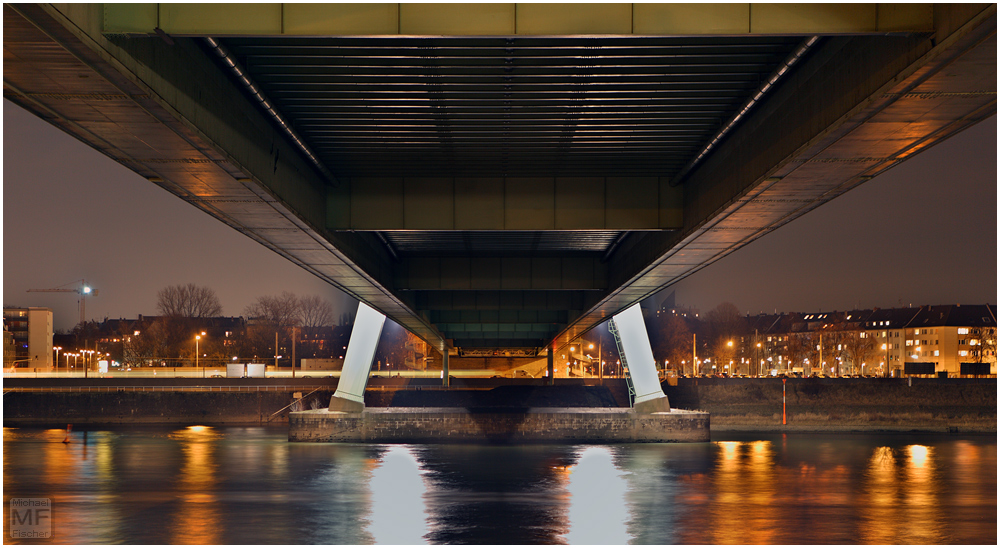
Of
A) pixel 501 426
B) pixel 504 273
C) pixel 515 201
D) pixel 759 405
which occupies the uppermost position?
pixel 515 201

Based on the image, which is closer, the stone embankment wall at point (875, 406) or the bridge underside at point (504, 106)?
the bridge underside at point (504, 106)

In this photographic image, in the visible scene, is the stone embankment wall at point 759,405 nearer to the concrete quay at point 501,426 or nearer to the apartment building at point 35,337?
→ the concrete quay at point 501,426

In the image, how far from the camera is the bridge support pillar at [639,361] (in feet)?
137

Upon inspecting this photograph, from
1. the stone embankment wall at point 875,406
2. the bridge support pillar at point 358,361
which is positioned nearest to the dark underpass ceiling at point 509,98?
the bridge support pillar at point 358,361

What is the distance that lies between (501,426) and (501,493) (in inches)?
527

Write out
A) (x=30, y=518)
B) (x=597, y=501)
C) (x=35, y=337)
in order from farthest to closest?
(x=35, y=337) → (x=597, y=501) → (x=30, y=518)

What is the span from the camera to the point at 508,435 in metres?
43.4

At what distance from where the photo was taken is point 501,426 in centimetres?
4375

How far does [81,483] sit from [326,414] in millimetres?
11995

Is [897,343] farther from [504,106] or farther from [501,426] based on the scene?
[504,106]

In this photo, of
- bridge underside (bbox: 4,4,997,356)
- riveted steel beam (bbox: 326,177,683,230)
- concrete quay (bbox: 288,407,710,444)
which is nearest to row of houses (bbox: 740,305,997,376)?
concrete quay (bbox: 288,407,710,444)

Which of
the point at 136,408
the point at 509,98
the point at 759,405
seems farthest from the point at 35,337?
the point at 509,98

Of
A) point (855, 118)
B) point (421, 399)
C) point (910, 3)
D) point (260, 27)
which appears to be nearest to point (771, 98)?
point (855, 118)

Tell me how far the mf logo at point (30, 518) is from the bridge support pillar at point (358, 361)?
15135mm
